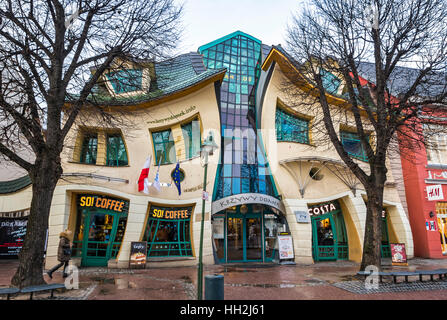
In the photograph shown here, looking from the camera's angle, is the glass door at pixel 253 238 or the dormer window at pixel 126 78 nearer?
the dormer window at pixel 126 78

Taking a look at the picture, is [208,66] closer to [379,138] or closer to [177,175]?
[177,175]

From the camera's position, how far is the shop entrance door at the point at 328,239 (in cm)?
1552

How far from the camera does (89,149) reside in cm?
1494

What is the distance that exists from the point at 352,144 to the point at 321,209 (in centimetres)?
546

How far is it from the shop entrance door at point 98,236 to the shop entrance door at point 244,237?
5811 mm

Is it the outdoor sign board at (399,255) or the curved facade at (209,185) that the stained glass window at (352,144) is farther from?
the outdoor sign board at (399,255)

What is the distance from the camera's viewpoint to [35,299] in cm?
666

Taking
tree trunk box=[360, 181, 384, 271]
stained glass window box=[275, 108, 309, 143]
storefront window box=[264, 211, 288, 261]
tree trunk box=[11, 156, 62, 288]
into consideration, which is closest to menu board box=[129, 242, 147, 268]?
tree trunk box=[11, 156, 62, 288]

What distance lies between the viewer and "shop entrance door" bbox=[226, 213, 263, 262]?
14867 mm

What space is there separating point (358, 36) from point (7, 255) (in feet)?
62.3

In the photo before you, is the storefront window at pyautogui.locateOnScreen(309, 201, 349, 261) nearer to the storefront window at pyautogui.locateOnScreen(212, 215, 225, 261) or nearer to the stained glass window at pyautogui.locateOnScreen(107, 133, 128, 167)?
the storefront window at pyautogui.locateOnScreen(212, 215, 225, 261)

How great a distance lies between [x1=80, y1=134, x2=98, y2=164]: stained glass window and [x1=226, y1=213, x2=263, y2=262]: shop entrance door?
7.84m

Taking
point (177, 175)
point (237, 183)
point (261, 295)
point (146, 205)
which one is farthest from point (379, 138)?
point (146, 205)

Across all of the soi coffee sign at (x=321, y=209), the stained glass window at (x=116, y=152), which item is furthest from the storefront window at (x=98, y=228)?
the soi coffee sign at (x=321, y=209)
